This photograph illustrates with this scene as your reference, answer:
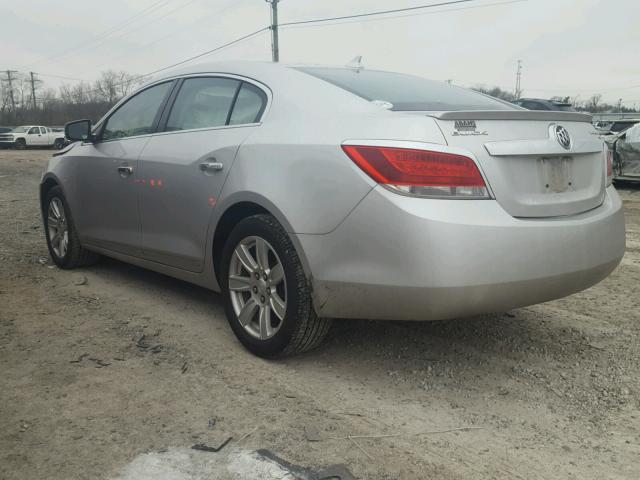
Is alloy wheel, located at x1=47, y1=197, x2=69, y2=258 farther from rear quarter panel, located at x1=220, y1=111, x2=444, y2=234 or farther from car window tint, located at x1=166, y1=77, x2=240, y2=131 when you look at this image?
rear quarter panel, located at x1=220, y1=111, x2=444, y2=234

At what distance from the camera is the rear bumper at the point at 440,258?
2.60m

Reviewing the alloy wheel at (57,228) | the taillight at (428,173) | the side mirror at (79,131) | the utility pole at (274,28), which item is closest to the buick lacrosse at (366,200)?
the taillight at (428,173)

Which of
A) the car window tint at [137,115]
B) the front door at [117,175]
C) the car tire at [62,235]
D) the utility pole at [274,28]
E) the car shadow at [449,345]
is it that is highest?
the utility pole at [274,28]

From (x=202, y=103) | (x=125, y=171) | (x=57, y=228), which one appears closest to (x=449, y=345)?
(x=202, y=103)

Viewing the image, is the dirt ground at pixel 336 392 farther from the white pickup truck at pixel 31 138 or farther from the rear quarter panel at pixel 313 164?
the white pickup truck at pixel 31 138

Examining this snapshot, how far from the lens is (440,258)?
2588 mm

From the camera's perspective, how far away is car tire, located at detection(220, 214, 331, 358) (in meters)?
3.04

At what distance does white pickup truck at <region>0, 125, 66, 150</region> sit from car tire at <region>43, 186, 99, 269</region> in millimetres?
37123

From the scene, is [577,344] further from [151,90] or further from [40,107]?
[40,107]

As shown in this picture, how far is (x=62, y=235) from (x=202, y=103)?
7.33ft

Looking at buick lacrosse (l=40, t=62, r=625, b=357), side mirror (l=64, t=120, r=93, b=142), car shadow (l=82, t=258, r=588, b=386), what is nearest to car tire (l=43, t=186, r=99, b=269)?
side mirror (l=64, t=120, r=93, b=142)

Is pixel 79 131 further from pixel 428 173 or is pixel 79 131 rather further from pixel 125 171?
pixel 428 173

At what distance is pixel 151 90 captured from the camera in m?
4.54

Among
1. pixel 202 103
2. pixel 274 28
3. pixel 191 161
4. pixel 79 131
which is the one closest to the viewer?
pixel 191 161
